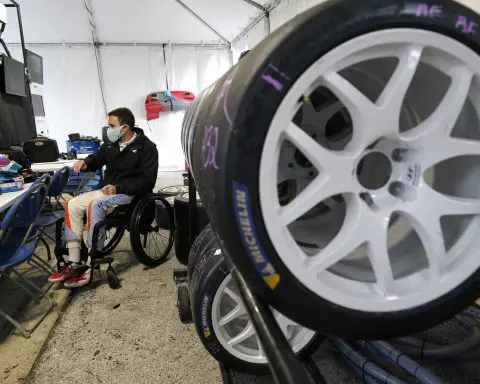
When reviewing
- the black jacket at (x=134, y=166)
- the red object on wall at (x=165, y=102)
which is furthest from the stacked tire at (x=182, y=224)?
the red object on wall at (x=165, y=102)

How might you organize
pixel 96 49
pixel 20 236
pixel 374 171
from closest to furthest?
pixel 374 171, pixel 20 236, pixel 96 49

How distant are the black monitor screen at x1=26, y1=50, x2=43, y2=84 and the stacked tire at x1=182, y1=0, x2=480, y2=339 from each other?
19.5ft

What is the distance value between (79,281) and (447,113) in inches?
106

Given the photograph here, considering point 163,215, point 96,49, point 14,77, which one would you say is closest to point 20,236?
point 163,215

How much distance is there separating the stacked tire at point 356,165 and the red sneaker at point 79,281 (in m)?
2.37

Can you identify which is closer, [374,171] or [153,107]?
[374,171]

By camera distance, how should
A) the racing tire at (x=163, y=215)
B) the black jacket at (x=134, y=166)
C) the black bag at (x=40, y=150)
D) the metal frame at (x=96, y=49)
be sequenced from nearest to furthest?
the black jacket at (x=134, y=166), the racing tire at (x=163, y=215), the black bag at (x=40, y=150), the metal frame at (x=96, y=49)

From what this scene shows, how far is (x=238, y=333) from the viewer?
68.5 inches

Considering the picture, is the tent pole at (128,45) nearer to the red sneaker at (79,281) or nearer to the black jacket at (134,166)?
the black jacket at (134,166)

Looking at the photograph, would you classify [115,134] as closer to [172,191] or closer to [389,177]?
[172,191]

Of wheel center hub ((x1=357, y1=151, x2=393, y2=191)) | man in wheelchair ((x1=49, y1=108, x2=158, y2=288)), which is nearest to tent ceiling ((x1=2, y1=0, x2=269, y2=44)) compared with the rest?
man in wheelchair ((x1=49, y1=108, x2=158, y2=288))

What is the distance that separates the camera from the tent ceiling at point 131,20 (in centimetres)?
614

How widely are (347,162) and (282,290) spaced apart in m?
0.24

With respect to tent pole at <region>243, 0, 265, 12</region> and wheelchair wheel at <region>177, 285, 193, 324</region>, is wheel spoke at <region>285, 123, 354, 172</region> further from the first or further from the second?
tent pole at <region>243, 0, 265, 12</region>
